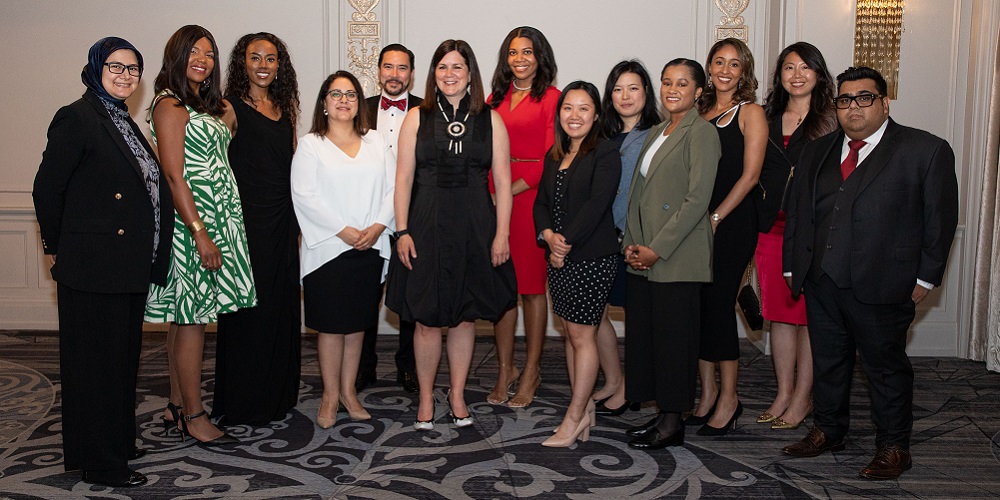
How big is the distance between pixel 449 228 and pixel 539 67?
104cm

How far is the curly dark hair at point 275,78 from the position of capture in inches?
155

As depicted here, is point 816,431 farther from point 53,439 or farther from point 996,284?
point 53,439

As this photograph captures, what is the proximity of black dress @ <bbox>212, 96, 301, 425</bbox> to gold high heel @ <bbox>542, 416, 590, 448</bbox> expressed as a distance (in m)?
1.34

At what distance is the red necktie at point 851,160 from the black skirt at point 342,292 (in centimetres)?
207

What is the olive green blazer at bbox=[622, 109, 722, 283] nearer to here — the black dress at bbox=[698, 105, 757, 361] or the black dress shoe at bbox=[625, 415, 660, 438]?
the black dress at bbox=[698, 105, 757, 361]

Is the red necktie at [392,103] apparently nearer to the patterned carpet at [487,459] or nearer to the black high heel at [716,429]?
the patterned carpet at [487,459]

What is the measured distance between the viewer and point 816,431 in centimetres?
365

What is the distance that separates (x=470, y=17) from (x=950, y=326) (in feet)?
13.0

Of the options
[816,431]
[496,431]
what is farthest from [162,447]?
[816,431]

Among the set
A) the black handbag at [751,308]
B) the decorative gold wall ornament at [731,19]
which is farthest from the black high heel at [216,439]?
the decorative gold wall ornament at [731,19]

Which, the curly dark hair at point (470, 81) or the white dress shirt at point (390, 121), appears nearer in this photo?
the curly dark hair at point (470, 81)

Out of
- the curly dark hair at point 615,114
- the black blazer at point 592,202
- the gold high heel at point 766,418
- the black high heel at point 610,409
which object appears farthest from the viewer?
the black high heel at point 610,409

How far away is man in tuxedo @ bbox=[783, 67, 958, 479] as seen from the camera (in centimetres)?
323

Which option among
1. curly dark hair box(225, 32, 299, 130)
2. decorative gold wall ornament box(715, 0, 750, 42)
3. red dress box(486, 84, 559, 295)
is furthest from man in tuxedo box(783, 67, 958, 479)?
decorative gold wall ornament box(715, 0, 750, 42)
